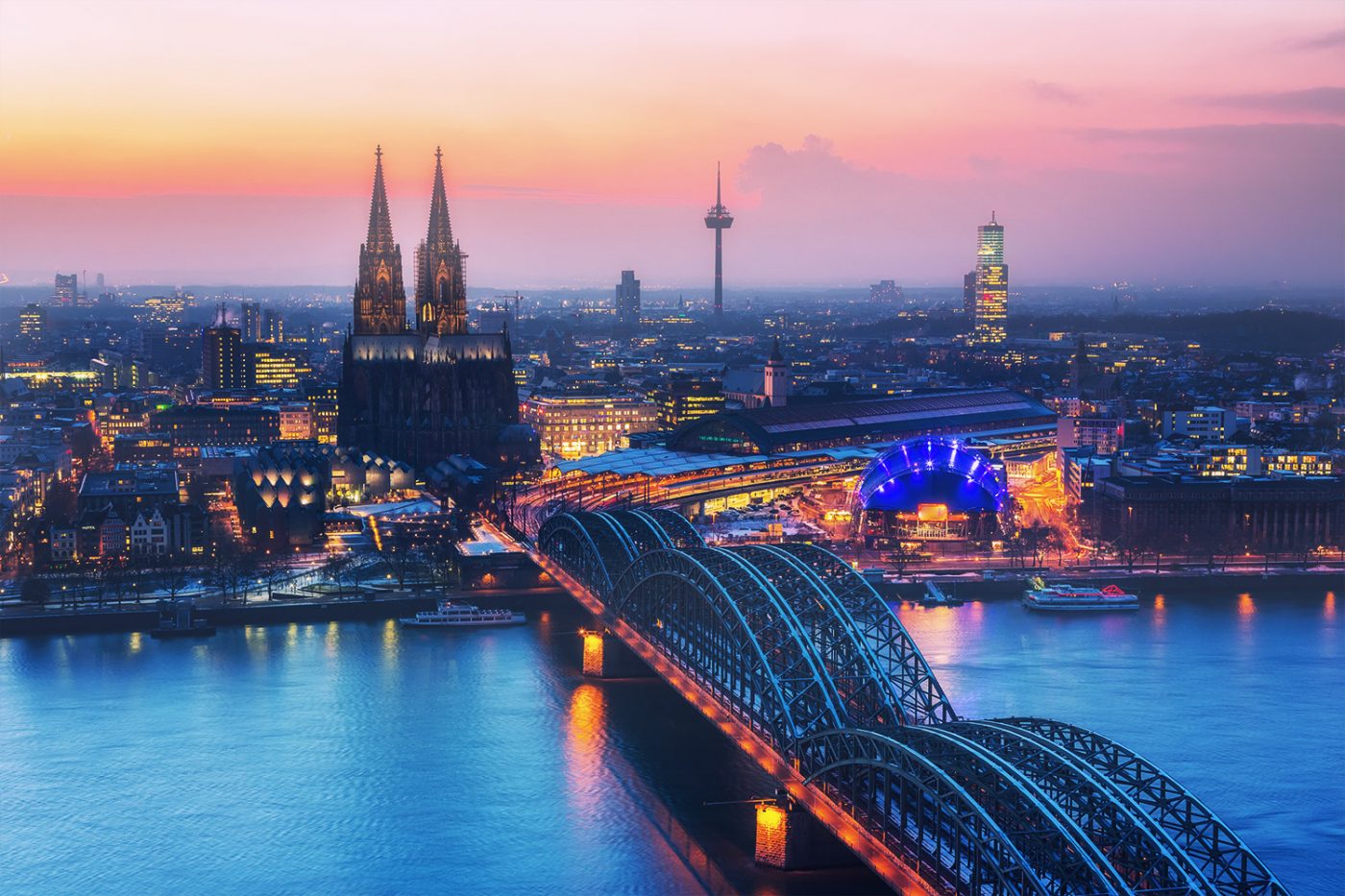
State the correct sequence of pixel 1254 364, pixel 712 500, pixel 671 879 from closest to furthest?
pixel 671 879
pixel 712 500
pixel 1254 364

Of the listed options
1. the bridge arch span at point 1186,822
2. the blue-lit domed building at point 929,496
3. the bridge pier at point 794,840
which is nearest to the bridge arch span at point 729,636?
the bridge pier at point 794,840

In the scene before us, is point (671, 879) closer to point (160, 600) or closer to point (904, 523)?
point (160, 600)

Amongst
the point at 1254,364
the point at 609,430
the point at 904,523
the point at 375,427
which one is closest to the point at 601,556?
the point at 904,523

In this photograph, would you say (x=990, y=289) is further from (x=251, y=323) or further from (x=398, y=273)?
(x=398, y=273)

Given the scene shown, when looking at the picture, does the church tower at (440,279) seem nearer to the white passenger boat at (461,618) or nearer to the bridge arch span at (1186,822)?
the white passenger boat at (461,618)

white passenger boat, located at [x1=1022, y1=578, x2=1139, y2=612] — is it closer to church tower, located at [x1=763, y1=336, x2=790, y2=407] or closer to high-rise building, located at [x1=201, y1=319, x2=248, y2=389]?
church tower, located at [x1=763, y1=336, x2=790, y2=407]

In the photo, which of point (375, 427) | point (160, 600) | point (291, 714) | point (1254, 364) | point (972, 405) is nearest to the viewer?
point (291, 714)
